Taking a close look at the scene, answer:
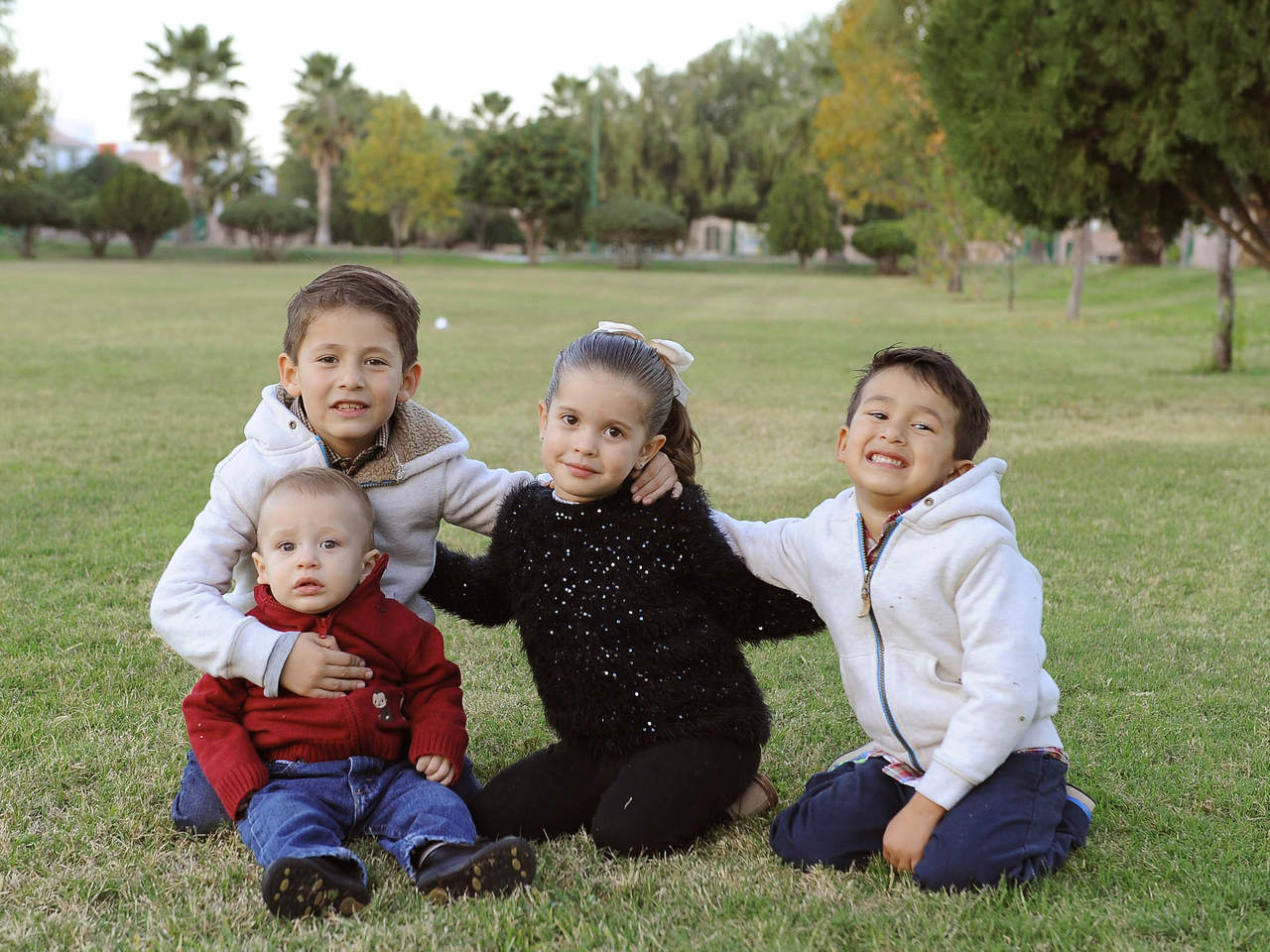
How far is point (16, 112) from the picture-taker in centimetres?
3959

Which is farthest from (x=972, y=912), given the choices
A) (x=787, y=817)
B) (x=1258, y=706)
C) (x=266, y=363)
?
(x=266, y=363)

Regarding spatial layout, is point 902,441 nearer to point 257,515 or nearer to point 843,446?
point 843,446

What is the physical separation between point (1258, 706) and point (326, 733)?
2.57 metres

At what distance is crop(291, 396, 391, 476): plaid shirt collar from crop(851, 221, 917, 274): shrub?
4311cm

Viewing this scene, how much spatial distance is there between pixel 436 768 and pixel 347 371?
906 mm

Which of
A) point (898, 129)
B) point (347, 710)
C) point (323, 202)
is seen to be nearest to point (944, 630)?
point (347, 710)

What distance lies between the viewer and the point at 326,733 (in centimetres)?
259

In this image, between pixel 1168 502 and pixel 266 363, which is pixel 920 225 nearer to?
pixel 266 363

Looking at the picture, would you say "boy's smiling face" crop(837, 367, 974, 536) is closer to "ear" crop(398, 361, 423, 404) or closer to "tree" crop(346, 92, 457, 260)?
"ear" crop(398, 361, 423, 404)

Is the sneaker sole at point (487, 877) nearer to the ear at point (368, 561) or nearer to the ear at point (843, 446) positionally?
the ear at point (368, 561)

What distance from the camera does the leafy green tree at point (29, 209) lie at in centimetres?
4038

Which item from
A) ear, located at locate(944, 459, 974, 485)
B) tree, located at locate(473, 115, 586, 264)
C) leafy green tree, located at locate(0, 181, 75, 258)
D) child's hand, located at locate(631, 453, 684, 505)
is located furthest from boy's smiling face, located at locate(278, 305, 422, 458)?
tree, located at locate(473, 115, 586, 264)

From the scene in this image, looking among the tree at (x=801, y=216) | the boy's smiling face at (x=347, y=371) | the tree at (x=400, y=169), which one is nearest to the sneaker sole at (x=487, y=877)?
the boy's smiling face at (x=347, y=371)

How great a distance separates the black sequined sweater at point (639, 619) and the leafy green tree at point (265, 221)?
4499 cm
